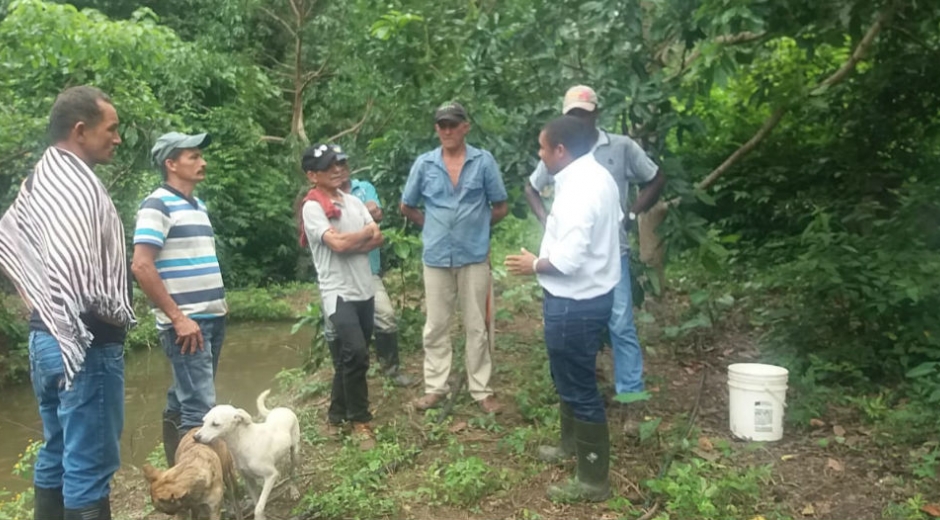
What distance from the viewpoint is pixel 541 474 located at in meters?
4.28

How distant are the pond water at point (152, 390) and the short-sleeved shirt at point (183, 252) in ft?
6.72

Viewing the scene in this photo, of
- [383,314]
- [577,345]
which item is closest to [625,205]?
[577,345]

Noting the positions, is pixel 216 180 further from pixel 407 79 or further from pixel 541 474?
pixel 541 474

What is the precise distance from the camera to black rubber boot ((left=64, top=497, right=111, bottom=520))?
3.01 meters

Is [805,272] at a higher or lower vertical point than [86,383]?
lower

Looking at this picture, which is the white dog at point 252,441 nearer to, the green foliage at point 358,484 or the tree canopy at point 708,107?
the green foliage at point 358,484

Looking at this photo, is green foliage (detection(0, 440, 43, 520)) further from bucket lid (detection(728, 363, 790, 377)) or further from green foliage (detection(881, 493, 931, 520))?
green foliage (detection(881, 493, 931, 520))

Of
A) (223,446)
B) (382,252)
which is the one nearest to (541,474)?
(223,446)

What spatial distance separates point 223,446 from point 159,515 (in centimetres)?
76

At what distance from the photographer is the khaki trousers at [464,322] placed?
5.02 meters

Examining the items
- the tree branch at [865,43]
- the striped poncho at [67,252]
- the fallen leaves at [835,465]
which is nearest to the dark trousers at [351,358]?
the striped poncho at [67,252]

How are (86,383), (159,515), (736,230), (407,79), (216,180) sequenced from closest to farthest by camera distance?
1. (86,383)
2. (159,515)
3. (407,79)
4. (736,230)
5. (216,180)

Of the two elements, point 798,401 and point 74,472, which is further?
point 798,401

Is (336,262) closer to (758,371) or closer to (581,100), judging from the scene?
(581,100)
